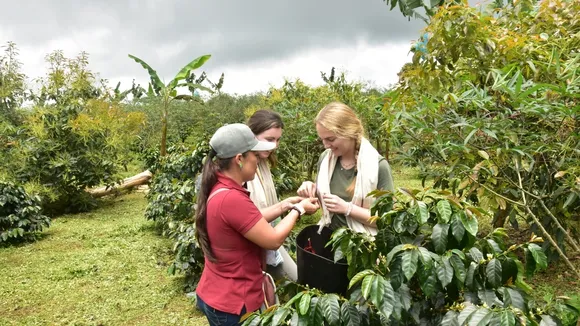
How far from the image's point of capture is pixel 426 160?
12.8 ft

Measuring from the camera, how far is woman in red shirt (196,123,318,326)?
6.48 ft

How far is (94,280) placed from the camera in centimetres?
516

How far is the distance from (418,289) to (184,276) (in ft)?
11.7

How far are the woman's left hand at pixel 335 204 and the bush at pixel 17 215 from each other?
217 inches

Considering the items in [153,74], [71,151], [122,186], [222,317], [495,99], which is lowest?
[122,186]

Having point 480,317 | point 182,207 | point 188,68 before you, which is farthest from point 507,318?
point 188,68

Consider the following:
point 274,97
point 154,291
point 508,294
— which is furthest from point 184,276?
point 274,97

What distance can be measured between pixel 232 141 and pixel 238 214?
0.30 m

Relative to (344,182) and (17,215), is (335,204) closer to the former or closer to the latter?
(344,182)

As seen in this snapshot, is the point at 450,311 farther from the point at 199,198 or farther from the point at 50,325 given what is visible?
the point at 50,325

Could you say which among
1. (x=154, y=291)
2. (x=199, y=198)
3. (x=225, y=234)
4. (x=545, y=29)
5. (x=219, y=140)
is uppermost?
(x=545, y=29)

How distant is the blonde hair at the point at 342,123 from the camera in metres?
2.49

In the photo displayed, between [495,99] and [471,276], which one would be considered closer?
[471,276]

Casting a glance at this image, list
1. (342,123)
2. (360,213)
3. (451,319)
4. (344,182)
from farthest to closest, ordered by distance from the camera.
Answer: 1. (344,182)
2. (342,123)
3. (360,213)
4. (451,319)
